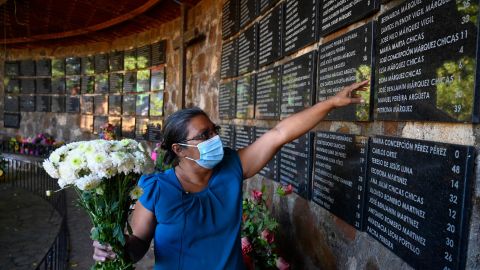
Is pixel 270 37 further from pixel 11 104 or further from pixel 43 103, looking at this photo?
pixel 11 104

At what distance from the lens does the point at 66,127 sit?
29.9 feet

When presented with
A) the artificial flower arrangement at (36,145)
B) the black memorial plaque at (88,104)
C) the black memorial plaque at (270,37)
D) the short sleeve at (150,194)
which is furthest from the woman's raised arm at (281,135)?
the artificial flower arrangement at (36,145)

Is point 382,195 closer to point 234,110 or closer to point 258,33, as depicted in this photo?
point 258,33

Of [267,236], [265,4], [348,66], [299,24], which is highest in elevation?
[265,4]

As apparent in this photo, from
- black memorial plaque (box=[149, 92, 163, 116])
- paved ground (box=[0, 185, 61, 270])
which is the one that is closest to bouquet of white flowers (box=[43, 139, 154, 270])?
paved ground (box=[0, 185, 61, 270])

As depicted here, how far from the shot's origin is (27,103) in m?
9.83

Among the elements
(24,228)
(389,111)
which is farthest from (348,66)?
(24,228)

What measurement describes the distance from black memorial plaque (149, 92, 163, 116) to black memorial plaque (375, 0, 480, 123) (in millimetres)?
5337

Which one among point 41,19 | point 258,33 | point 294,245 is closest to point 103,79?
point 41,19

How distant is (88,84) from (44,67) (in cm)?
183

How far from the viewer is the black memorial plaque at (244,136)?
136 inches

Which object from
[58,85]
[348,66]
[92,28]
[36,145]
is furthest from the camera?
[58,85]

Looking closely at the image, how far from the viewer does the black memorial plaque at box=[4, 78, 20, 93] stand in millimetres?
9945

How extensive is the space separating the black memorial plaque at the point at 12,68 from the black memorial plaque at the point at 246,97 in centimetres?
849
